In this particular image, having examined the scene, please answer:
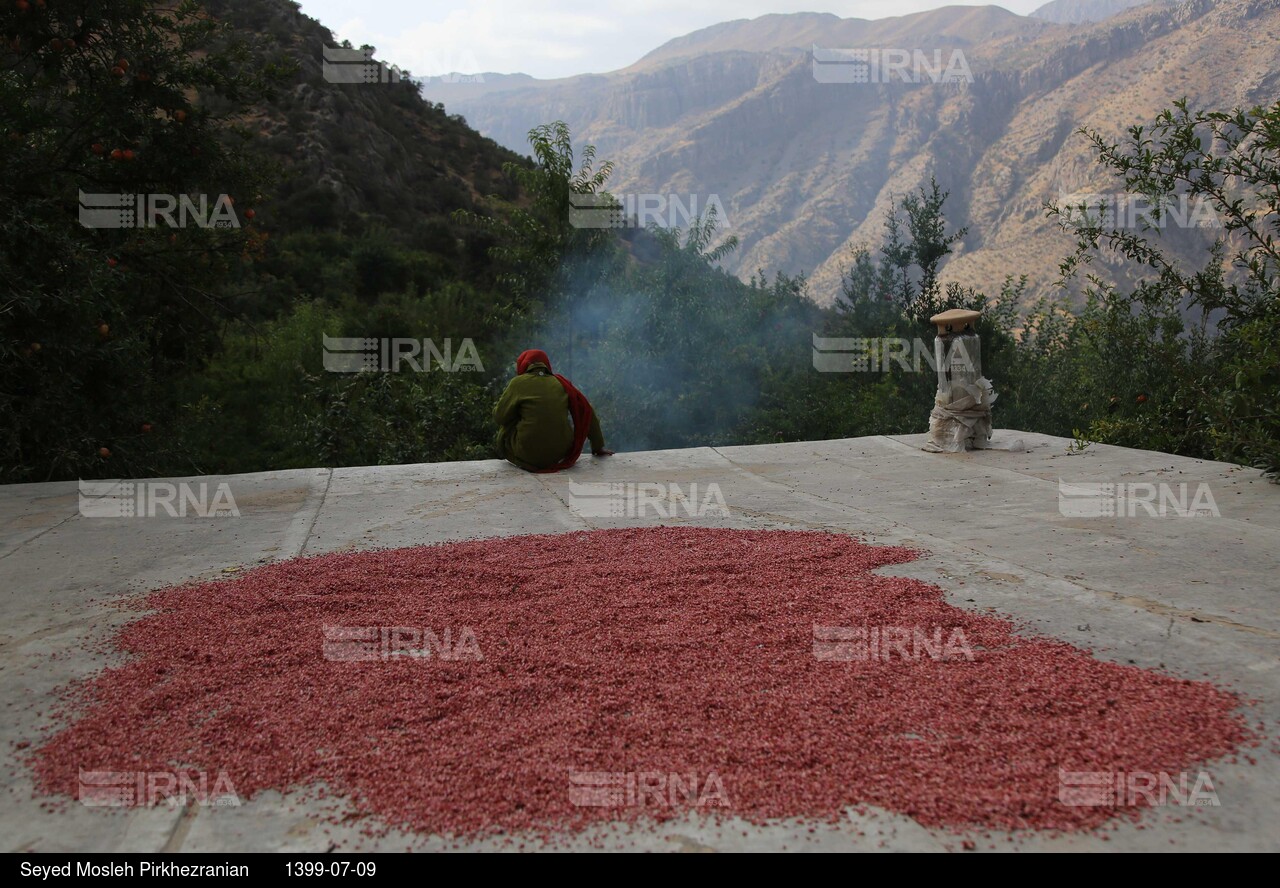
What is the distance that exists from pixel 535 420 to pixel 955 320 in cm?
325

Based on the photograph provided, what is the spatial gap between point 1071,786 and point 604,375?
30.8 ft

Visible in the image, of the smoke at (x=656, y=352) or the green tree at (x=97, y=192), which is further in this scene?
the smoke at (x=656, y=352)

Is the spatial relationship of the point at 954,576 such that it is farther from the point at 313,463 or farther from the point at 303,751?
the point at 313,463

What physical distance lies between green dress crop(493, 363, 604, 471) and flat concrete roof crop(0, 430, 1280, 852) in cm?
19

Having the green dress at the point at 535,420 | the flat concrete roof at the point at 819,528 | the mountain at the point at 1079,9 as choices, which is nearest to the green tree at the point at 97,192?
the flat concrete roof at the point at 819,528

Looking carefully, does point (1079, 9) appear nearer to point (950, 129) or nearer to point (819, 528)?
point (950, 129)

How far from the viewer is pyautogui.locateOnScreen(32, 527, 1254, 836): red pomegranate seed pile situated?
2.05 meters

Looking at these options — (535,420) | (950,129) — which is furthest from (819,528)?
(950,129)

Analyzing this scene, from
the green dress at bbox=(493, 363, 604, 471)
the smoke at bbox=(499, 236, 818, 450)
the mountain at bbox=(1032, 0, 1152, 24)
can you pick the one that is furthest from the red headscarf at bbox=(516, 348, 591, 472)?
the mountain at bbox=(1032, 0, 1152, 24)

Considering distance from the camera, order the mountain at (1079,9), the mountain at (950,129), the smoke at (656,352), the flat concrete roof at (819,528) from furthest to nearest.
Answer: the mountain at (1079,9) → the mountain at (950,129) → the smoke at (656,352) → the flat concrete roof at (819,528)

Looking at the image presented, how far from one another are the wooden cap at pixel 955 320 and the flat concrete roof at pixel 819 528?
99cm

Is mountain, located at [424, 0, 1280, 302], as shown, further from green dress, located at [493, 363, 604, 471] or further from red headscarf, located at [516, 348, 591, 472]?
green dress, located at [493, 363, 604, 471]

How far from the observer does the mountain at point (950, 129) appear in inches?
2093

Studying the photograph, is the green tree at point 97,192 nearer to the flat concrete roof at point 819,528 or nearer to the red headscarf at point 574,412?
the flat concrete roof at point 819,528
